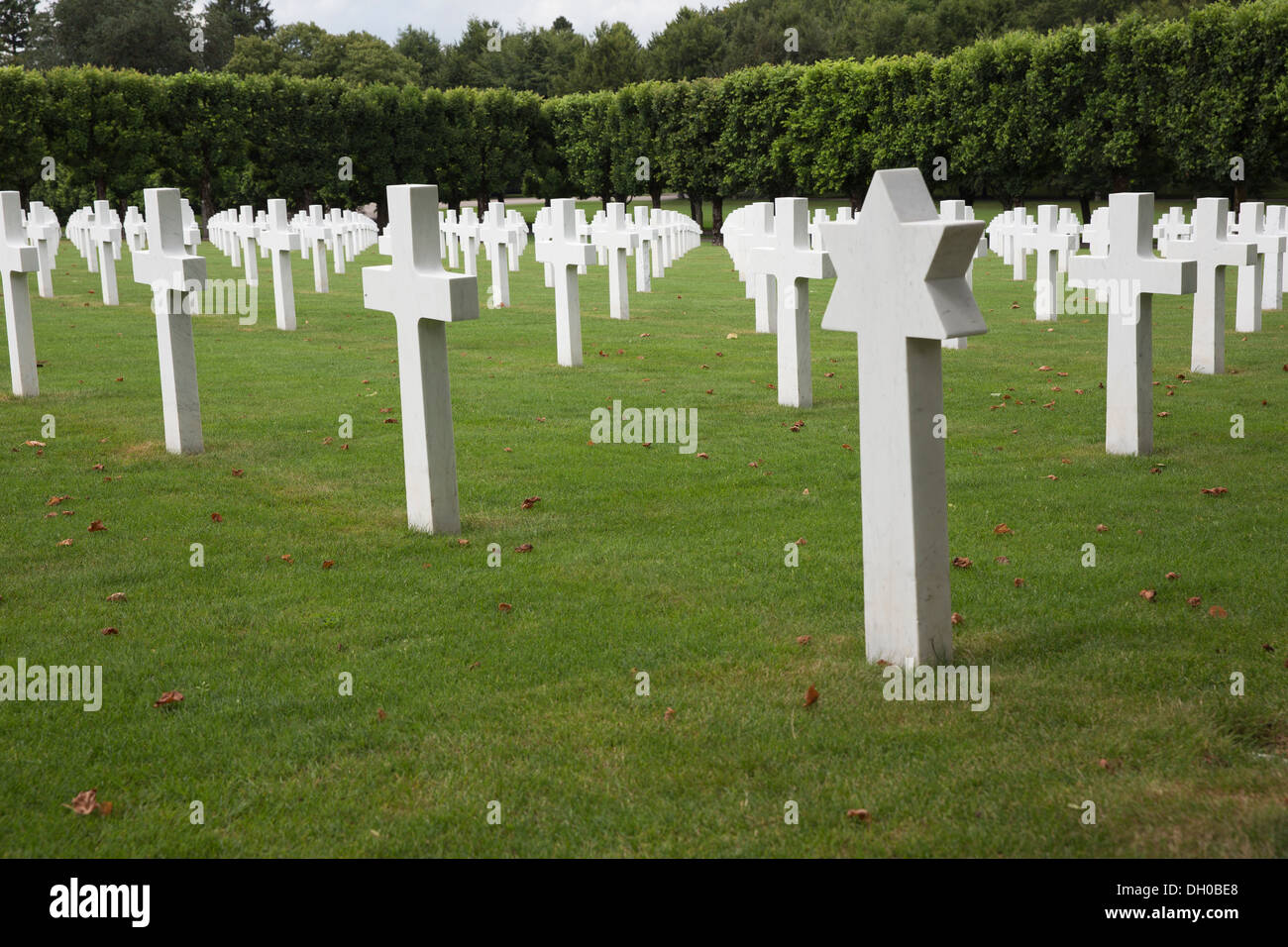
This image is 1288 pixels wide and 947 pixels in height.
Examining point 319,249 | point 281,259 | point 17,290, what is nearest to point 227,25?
point 319,249

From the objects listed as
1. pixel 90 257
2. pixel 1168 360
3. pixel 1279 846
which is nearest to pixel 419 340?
pixel 1279 846

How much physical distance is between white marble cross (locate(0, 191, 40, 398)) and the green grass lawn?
3.64 feet

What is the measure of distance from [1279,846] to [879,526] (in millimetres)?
1882

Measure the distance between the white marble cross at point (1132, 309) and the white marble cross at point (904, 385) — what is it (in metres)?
4.48

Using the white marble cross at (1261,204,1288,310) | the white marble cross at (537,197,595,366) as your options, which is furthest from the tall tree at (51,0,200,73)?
the white marble cross at (1261,204,1288,310)

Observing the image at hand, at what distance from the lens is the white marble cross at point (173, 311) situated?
9.27 m

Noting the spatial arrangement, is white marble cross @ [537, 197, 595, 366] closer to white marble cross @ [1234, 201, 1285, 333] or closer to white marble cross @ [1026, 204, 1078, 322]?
white marble cross @ [1026, 204, 1078, 322]

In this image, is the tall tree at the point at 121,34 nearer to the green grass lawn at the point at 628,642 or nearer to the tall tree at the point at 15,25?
the tall tree at the point at 15,25

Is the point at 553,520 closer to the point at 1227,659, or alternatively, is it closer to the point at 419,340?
the point at 419,340

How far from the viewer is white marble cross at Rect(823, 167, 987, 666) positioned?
462cm

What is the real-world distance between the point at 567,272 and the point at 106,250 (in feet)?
34.3

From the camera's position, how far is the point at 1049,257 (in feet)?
58.7

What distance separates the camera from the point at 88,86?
130ft
